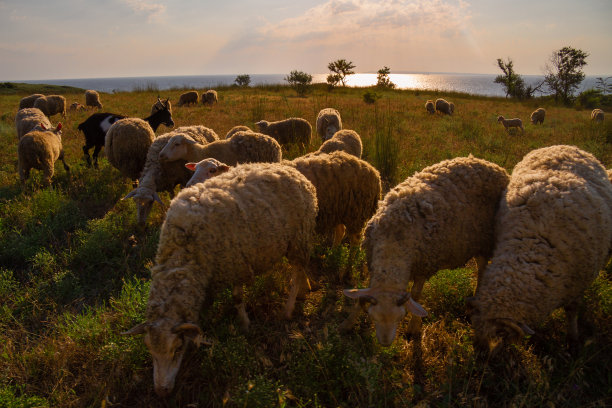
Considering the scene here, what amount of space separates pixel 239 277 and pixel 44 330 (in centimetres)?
245

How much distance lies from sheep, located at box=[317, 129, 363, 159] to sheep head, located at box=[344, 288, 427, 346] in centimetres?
440

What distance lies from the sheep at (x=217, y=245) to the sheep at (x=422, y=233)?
2.89ft

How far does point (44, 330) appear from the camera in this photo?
142 inches

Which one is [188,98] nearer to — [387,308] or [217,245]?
[217,245]

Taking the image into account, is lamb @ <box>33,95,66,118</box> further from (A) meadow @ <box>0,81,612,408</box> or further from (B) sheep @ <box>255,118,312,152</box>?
(A) meadow @ <box>0,81,612,408</box>

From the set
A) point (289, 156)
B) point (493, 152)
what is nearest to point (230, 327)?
point (289, 156)

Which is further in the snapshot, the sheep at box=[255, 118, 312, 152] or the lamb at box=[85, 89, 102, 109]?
the lamb at box=[85, 89, 102, 109]

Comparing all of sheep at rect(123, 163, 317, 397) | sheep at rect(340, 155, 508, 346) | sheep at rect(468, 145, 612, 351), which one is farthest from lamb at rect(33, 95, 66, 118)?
sheep at rect(468, 145, 612, 351)

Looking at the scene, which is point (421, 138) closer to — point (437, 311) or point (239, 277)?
point (437, 311)

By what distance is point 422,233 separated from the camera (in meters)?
3.24

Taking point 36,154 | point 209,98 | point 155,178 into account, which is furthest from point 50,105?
point 155,178

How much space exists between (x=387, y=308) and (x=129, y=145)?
21.1 feet

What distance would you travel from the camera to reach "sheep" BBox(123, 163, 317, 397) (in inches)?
104

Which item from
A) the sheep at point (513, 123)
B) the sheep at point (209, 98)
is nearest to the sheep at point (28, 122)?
the sheep at point (209, 98)
